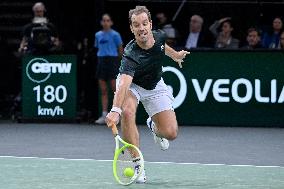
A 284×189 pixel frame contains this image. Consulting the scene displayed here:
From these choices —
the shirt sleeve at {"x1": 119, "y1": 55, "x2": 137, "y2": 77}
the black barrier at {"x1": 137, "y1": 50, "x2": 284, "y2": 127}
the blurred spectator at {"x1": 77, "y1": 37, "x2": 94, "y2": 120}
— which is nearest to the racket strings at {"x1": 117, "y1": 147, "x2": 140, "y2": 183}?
the shirt sleeve at {"x1": 119, "y1": 55, "x2": 137, "y2": 77}

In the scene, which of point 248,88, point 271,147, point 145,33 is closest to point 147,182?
point 145,33

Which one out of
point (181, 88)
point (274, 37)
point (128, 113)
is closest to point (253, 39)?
point (274, 37)

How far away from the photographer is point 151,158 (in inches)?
520

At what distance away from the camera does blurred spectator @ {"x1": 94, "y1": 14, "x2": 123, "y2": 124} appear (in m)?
17.9

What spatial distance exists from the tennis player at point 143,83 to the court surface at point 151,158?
60 cm

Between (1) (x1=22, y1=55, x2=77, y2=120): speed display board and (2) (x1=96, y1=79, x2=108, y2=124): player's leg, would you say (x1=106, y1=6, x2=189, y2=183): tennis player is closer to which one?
(2) (x1=96, y1=79, x2=108, y2=124): player's leg

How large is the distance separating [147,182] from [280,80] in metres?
7.19

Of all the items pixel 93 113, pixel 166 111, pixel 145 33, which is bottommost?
pixel 93 113

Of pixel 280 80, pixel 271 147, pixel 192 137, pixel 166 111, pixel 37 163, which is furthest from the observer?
pixel 280 80

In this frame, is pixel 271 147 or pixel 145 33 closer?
pixel 145 33

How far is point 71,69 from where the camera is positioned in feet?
60.4

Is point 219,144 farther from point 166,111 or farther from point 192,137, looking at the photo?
point 166,111

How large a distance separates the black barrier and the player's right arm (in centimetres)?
753

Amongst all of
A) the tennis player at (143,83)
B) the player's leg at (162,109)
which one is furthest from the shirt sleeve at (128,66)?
the player's leg at (162,109)
